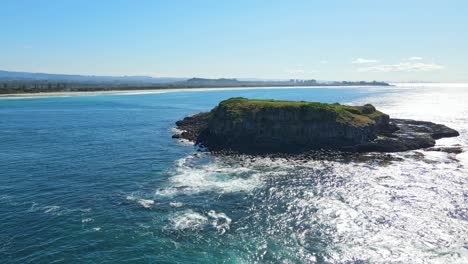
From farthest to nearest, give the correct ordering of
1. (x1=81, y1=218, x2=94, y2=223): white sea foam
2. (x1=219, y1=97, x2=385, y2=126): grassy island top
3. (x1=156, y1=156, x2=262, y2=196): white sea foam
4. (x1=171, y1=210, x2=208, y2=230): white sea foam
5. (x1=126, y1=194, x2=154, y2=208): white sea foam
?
(x1=219, y1=97, x2=385, y2=126): grassy island top
(x1=156, y1=156, x2=262, y2=196): white sea foam
(x1=126, y1=194, x2=154, y2=208): white sea foam
(x1=81, y1=218, x2=94, y2=223): white sea foam
(x1=171, y1=210, x2=208, y2=230): white sea foam

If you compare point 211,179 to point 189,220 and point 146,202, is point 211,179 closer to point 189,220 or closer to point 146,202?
point 146,202

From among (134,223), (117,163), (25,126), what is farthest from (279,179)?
(25,126)

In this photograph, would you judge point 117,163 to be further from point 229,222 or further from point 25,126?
point 25,126

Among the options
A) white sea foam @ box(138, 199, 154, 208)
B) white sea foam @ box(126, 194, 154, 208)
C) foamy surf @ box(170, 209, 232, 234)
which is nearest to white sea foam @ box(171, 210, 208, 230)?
foamy surf @ box(170, 209, 232, 234)

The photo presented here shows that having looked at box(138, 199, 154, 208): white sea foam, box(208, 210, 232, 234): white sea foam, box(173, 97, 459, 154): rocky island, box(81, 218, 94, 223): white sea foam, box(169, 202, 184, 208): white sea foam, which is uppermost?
box(173, 97, 459, 154): rocky island

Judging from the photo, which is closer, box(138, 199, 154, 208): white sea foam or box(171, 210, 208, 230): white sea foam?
box(171, 210, 208, 230): white sea foam

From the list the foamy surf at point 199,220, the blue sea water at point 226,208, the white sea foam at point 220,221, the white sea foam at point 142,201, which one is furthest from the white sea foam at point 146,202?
the white sea foam at point 220,221

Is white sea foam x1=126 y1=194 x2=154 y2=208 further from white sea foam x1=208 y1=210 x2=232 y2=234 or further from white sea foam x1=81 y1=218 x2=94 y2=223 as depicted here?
white sea foam x1=208 y1=210 x2=232 y2=234

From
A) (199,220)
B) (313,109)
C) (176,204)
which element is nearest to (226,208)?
(199,220)

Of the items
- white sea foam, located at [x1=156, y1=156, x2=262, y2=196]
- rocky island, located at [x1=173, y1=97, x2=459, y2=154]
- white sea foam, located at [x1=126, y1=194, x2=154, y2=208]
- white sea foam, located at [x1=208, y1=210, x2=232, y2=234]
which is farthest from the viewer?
rocky island, located at [x1=173, y1=97, x2=459, y2=154]
